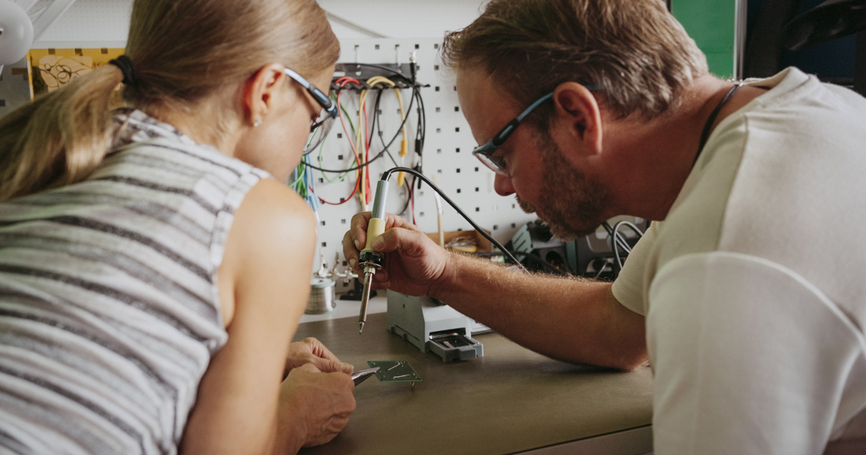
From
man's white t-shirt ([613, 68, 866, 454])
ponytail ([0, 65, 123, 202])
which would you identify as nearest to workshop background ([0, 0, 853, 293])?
ponytail ([0, 65, 123, 202])

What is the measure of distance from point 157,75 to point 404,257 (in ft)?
1.81

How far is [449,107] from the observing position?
6.08 feet

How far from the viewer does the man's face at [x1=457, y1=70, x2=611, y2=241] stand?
857 millimetres

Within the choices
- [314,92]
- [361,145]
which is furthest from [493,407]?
[361,145]

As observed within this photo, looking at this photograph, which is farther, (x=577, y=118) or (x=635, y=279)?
→ (x=635, y=279)

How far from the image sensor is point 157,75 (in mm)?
761

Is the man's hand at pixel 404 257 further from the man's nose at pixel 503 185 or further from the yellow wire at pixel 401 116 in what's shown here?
the yellow wire at pixel 401 116

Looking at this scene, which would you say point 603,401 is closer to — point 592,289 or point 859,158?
point 592,289

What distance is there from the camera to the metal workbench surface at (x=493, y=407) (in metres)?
0.75

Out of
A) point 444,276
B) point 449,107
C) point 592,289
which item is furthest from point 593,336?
point 449,107

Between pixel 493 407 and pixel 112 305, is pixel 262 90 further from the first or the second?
pixel 493 407

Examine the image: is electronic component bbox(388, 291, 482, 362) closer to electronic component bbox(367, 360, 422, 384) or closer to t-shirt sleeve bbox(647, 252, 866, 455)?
electronic component bbox(367, 360, 422, 384)

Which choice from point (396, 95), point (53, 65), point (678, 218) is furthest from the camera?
point (396, 95)

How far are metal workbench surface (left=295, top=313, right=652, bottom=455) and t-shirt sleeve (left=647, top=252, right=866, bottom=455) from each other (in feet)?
0.97
